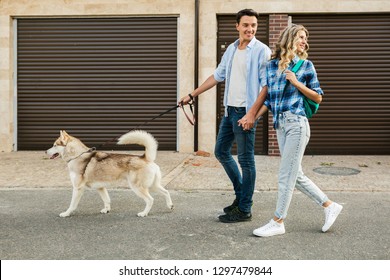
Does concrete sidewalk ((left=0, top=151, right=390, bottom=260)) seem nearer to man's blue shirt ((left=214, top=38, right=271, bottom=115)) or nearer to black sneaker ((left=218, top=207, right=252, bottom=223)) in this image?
black sneaker ((left=218, top=207, right=252, bottom=223))

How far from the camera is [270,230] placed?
15.7 feet

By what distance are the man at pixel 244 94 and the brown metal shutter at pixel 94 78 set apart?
6.39 m

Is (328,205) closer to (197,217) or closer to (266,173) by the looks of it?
(197,217)

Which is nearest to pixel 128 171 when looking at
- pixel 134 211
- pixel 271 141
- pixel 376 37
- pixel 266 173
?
pixel 134 211

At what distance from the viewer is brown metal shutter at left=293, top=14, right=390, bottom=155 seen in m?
11.3

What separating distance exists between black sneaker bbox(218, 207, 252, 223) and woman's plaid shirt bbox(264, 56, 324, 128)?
1.18 meters

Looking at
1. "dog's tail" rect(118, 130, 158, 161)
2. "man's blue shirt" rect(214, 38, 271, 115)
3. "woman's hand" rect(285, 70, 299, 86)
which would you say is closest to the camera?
"woman's hand" rect(285, 70, 299, 86)

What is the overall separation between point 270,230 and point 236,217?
608 millimetres

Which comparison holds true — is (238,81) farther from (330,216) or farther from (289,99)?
(330,216)

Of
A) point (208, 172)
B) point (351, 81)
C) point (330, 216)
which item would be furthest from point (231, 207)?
point (351, 81)

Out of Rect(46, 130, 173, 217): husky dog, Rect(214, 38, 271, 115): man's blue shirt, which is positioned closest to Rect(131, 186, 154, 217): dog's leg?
Rect(46, 130, 173, 217): husky dog

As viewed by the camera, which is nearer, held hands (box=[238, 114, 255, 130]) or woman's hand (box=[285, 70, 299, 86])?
woman's hand (box=[285, 70, 299, 86])

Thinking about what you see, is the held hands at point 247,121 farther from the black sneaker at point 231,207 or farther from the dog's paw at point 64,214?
the dog's paw at point 64,214
